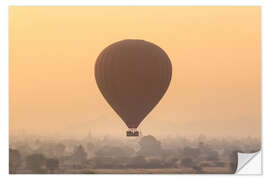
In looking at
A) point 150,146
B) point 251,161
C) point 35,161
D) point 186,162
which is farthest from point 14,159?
point 251,161

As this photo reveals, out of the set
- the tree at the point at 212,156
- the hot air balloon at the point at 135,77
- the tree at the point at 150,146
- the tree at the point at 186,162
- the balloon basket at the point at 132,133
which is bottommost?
the tree at the point at 186,162

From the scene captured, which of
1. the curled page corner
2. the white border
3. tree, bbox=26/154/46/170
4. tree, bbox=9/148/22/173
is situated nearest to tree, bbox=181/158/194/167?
the white border

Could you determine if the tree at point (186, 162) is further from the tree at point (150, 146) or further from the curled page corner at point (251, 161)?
the curled page corner at point (251, 161)

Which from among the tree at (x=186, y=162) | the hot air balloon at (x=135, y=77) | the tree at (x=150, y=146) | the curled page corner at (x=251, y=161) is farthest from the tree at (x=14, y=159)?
the curled page corner at (x=251, y=161)

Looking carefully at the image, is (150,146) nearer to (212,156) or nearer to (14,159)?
(212,156)
